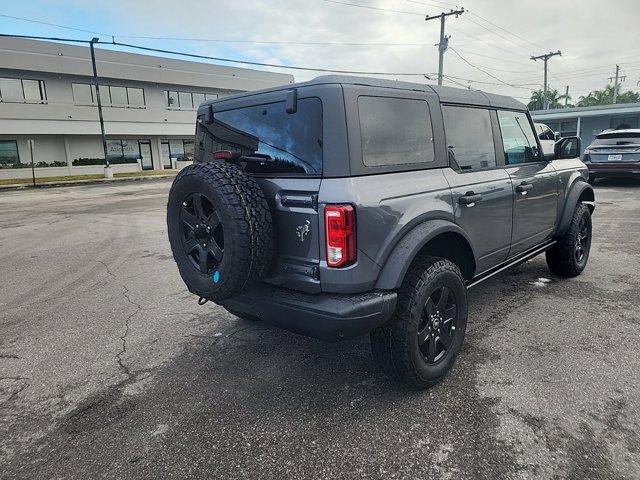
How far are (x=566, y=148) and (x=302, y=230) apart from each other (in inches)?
144

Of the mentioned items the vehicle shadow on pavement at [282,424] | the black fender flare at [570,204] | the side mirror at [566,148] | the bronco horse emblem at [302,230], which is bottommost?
the vehicle shadow on pavement at [282,424]

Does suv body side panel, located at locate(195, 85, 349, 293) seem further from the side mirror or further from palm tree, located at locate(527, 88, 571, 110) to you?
palm tree, located at locate(527, 88, 571, 110)

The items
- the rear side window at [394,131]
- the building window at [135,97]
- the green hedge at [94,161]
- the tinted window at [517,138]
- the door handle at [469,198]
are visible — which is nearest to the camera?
the rear side window at [394,131]

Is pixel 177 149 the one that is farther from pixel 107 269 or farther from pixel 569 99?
pixel 569 99

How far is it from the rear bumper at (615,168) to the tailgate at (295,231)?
13.6 meters

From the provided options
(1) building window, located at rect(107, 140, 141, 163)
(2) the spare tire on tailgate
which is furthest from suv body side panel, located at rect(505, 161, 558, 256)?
(1) building window, located at rect(107, 140, 141, 163)

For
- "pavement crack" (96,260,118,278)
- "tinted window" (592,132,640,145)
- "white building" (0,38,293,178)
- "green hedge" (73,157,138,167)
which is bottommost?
"pavement crack" (96,260,118,278)

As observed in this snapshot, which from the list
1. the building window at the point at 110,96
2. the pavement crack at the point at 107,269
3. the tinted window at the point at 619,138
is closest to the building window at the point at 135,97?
the building window at the point at 110,96

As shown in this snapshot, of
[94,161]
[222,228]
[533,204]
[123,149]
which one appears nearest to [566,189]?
[533,204]

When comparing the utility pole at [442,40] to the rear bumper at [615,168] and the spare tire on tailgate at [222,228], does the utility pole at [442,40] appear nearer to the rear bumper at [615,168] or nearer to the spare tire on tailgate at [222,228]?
the rear bumper at [615,168]

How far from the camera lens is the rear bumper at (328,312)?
2506 millimetres

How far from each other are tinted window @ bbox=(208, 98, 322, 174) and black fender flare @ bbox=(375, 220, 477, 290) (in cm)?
68

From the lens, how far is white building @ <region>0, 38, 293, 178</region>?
29.3m

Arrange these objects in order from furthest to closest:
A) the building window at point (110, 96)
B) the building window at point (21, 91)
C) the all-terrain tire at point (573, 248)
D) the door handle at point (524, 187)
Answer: the building window at point (110, 96) → the building window at point (21, 91) → the all-terrain tire at point (573, 248) → the door handle at point (524, 187)
